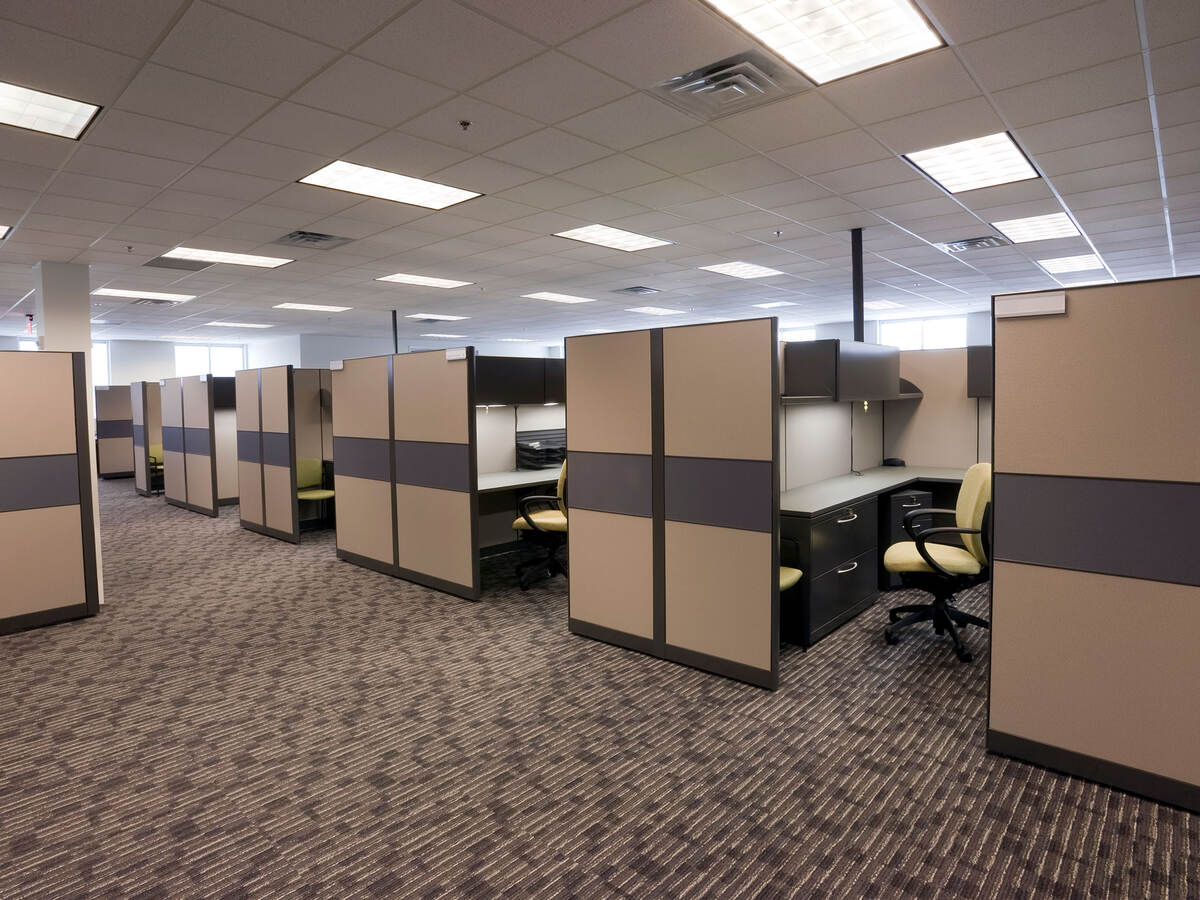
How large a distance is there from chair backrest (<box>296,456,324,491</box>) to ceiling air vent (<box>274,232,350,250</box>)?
1.83 metres

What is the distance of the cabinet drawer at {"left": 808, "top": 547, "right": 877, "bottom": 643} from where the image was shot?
3098 millimetres

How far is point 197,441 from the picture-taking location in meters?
7.10

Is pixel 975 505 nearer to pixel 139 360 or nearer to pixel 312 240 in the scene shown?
pixel 312 240

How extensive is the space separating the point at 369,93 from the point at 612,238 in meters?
2.78

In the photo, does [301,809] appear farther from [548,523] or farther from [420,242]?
[420,242]

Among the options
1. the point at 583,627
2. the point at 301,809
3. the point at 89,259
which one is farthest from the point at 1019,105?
the point at 89,259

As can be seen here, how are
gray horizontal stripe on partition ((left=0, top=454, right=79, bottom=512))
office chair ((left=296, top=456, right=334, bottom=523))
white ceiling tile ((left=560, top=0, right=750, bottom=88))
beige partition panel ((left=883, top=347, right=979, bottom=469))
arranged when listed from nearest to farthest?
white ceiling tile ((left=560, top=0, right=750, bottom=88)) → gray horizontal stripe on partition ((left=0, top=454, right=79, bottom=512)) → beige partition panel ((left=883, top=347, right=979, bottom=469)) → office chair ((left=296, top=456, right=334, bottom=523))

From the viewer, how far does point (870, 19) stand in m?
2.19

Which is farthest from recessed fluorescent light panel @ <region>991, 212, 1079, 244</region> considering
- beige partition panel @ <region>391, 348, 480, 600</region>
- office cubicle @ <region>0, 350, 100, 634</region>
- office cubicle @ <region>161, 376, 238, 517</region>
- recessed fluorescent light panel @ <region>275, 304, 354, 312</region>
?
recessed fluorescent light panel @ <region>275, 304, 354, 312</region>

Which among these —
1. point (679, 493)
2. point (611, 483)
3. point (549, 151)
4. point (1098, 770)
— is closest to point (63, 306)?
point (549, 151)

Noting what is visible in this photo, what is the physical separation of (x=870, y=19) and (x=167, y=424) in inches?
320

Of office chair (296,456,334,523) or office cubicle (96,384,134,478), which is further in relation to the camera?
office cubicle (96,384,134,478)

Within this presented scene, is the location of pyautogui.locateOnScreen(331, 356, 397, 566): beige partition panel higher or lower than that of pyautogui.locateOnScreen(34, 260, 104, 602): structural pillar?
lower

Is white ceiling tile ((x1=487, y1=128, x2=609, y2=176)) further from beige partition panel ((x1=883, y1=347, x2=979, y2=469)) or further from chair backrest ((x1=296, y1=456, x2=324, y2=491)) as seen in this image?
chair backrest ((x1=296, y1=456, x2=324, y2=491))
